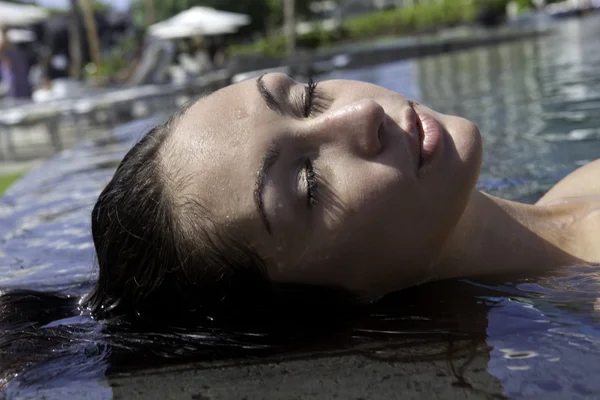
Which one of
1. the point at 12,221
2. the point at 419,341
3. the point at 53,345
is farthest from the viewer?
the point at 12,221

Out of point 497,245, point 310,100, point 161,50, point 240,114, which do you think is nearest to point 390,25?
point 161,50

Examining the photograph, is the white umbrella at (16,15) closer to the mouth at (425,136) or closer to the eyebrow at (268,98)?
the eyebrow at (268,98)

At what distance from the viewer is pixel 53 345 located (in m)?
2.32

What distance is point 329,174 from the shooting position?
2.12 metres

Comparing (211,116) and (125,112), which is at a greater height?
(211,116)

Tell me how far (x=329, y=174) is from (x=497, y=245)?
2.78 feet

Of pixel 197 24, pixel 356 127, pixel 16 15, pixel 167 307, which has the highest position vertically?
pixel 16 15

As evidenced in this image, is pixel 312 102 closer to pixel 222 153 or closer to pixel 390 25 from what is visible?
pixel 222 153

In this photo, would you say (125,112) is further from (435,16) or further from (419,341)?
(435,16)

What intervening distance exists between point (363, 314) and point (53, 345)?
99 centimetres

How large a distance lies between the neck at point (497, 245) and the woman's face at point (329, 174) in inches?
10.6

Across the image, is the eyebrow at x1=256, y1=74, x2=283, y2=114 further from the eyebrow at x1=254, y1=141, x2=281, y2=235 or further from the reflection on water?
the reflection on water

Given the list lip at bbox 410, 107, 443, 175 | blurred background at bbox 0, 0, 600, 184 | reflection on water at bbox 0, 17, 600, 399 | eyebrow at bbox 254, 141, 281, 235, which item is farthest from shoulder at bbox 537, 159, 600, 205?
blurred background at bbox 0, 0, 600, 184

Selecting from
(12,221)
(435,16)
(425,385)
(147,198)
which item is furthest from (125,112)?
(435,16)
